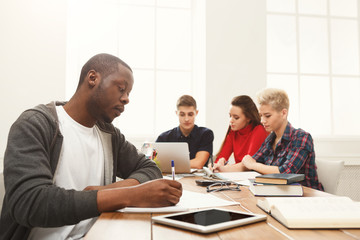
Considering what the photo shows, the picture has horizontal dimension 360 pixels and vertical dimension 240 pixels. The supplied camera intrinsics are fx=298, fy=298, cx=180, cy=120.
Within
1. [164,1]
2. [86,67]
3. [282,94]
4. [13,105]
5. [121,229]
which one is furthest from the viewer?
[164,1]

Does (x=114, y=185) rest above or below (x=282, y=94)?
below

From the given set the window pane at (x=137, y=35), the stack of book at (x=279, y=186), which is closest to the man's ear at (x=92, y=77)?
the stack of book at (x=279, y=186)

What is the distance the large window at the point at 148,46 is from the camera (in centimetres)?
357

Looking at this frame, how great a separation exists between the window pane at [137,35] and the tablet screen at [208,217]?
10.1ft

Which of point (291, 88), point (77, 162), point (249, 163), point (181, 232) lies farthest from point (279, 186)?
point (291, 88)

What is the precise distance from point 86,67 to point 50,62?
2359mm

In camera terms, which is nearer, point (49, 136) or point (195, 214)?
point (195, 214)

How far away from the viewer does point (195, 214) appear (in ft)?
2.49

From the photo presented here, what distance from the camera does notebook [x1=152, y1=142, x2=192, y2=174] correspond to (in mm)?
2008

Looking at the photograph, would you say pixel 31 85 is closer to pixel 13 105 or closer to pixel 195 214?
pixel 13 105

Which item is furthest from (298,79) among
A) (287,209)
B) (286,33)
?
(287,209)

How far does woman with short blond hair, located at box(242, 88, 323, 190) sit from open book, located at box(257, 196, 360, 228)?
3.28ft

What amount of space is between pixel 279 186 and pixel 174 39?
3.00 meters

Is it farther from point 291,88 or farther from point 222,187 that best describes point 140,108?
point 222,187
